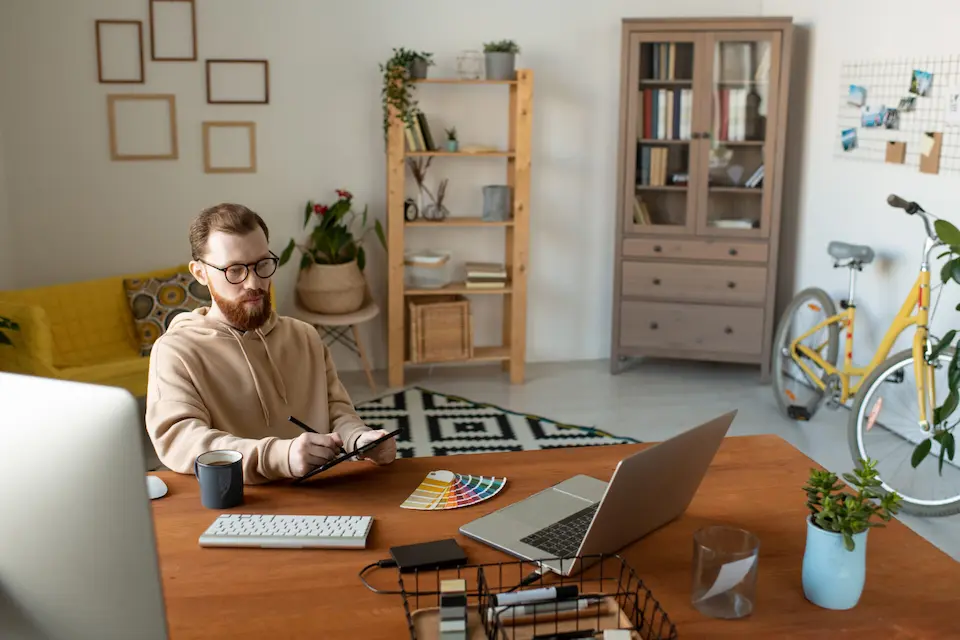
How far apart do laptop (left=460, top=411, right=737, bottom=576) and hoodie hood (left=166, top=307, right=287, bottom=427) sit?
2.08ft

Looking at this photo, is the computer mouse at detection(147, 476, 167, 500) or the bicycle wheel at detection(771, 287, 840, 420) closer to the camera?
the computer mouse at detection(147, 476, 167, 500)

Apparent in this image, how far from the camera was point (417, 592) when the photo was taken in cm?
142

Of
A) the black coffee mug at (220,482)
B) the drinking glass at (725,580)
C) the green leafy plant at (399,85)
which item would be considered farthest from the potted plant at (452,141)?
the drinking glass at (725,580)

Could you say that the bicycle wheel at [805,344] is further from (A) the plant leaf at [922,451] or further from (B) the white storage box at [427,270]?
(B) the white storage box at [427,270]

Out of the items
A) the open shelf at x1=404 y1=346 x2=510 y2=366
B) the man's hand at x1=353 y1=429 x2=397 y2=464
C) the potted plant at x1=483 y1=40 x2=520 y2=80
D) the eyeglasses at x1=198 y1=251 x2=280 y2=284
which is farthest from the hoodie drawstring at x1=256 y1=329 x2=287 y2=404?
the potted plant at x1=483 y1=40 x2=520 y2=80

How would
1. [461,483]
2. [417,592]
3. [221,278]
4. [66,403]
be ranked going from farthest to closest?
[221,278] → [461,483] → [417,592] → [66,403]

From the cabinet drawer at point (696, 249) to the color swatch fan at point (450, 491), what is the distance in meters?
3.48

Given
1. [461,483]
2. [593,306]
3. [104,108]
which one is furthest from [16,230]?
[461,483]

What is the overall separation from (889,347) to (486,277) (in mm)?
2002

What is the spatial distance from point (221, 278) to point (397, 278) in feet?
9.84

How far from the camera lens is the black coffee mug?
1.72m

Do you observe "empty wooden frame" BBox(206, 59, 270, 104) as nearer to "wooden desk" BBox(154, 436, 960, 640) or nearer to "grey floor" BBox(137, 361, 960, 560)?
"grey floor" BBox(137, 361, 960, 560)

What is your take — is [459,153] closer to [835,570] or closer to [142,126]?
[142,126]

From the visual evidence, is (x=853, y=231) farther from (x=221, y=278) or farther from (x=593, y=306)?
(x=221, y=278)
